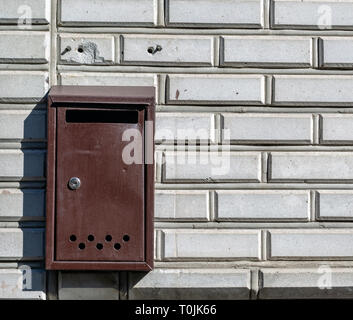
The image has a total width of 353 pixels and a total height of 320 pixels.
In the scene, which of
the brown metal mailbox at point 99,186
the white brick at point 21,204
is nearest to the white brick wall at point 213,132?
the white brick at point 21,204

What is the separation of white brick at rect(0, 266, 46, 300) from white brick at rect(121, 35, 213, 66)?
145 cm

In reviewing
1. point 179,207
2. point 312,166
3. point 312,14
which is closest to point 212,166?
point 179,207

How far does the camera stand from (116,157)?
4.02 m

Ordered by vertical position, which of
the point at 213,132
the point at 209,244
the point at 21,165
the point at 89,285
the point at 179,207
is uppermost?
the point at 213,132

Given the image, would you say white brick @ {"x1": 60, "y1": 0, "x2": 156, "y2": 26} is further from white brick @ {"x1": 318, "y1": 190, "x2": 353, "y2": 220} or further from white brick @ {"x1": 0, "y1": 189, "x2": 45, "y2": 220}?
white brick @ {"x1": 318, "y1": 190, "x2": 353, "y2": 220}

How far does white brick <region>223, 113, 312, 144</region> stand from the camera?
431 centimetres

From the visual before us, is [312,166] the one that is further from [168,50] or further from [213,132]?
[168,50]

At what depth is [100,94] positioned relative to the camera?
4031 millimetres

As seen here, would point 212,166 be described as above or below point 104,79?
below

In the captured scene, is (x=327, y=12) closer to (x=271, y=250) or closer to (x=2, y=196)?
(x=271, y=250)

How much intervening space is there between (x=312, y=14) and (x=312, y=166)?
976mm

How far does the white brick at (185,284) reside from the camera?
4.25 metres
